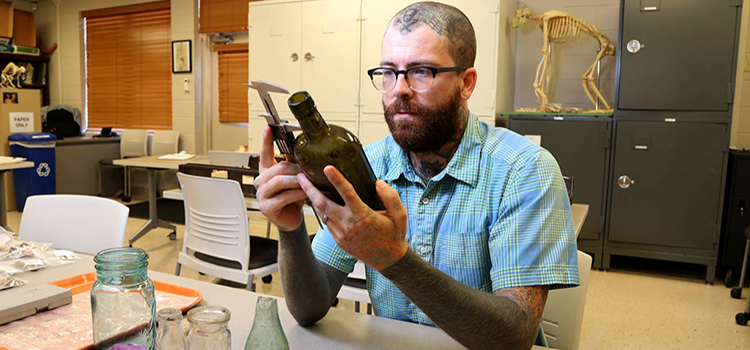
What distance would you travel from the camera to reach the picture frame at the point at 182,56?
6789 mm

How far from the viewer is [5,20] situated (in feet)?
23.1

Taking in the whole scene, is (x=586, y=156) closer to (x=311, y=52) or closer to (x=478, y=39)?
(x=478, y=39)

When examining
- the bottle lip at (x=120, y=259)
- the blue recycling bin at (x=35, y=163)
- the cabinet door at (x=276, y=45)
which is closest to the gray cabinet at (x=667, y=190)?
the cabinet door at (x=276, y=45)

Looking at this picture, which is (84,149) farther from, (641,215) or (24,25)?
(641,215)

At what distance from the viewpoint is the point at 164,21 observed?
7133 mm

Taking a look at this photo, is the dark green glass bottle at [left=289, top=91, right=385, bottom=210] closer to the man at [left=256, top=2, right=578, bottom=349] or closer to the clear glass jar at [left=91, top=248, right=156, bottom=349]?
the man at [left=256, top=2, right=578, bottom=349]

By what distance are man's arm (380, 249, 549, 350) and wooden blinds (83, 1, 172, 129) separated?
701cm

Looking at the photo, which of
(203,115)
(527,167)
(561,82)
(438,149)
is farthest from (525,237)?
(203,115)

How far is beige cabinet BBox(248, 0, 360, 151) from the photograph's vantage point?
483cm

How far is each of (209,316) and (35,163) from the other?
6368 mm

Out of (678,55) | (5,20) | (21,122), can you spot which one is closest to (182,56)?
(21,122)

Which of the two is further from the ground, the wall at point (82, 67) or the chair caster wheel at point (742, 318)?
the wall at point (82, 67)

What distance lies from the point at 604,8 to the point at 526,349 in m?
4.37

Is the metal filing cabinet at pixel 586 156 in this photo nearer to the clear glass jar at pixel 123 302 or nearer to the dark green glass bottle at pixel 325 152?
the dark green glass bottle at pixel 325 152
